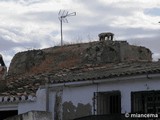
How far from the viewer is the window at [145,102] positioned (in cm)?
1424

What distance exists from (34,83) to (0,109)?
92.3 inches

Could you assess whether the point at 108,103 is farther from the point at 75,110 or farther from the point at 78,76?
the point at 78,76

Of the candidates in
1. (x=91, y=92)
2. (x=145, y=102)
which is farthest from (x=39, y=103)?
(x=145, y=102)

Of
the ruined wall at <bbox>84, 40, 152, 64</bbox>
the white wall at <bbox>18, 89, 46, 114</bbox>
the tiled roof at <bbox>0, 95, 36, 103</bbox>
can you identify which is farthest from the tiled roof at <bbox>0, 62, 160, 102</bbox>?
the ruined wall at <bbox>84, 40, 152, 64</bbox>

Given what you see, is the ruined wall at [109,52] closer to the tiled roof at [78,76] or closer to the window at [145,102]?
the tiled roof at [78,76]

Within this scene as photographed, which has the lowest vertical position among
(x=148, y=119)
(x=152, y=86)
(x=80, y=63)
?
(x=148, y=119)

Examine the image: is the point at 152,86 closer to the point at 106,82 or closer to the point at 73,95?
the point at 106,82

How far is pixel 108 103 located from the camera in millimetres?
15734

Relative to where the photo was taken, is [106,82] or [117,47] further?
[117,47]

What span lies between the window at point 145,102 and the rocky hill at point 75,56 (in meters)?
10.1

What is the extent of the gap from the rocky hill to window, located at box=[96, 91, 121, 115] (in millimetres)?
9045

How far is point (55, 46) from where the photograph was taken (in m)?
29.5

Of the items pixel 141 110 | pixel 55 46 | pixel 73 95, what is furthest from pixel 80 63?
pixel 141 110

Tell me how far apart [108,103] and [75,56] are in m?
11.1
